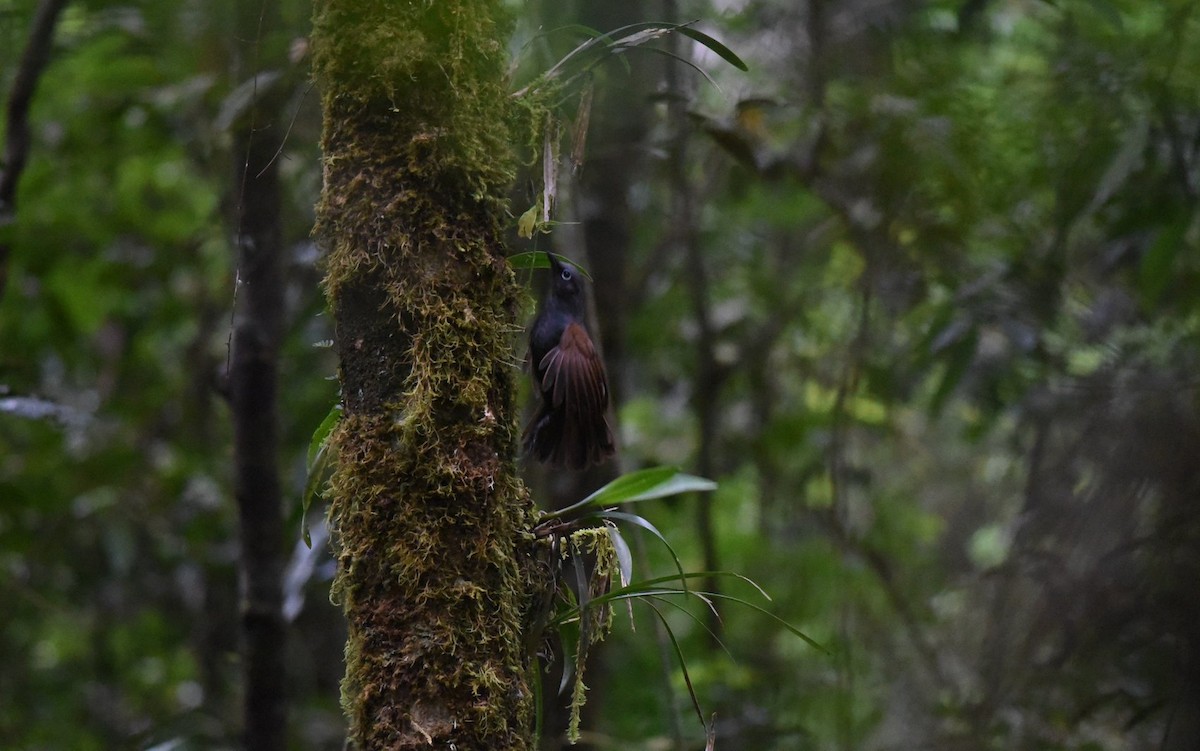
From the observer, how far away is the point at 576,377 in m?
1.95

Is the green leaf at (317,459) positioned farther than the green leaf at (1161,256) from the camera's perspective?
No

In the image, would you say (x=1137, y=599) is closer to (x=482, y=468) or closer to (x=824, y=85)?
(x=824, y=85)

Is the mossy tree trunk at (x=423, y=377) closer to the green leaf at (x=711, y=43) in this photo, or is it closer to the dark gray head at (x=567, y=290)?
the green leaf at (x=711, y=43)

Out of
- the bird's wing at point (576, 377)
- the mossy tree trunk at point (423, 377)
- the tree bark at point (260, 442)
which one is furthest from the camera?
the tree bark at point (260, 442)

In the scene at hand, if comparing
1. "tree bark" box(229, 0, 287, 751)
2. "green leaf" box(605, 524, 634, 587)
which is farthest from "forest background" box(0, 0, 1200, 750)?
"green leaf" box(605, 524, 634, 587)

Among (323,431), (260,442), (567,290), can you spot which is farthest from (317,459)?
(260,442)

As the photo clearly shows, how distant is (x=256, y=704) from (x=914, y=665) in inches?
171

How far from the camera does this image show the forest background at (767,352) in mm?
3516

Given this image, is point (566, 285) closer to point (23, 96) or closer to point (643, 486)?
point (643, 486)

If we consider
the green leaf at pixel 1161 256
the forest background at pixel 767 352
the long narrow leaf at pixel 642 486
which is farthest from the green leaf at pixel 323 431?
the green leaf at pixel 1161 256

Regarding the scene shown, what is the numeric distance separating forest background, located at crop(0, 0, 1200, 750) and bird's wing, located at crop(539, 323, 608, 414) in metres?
0.80

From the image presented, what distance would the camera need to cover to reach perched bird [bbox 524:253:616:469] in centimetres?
194

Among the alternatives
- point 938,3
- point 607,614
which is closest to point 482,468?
point 607,614

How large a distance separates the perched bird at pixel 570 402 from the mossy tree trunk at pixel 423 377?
430 mm
